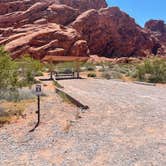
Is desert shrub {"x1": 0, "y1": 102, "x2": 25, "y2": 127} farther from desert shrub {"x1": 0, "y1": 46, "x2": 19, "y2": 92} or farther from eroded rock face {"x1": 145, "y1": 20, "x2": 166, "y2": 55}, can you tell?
eroded rock face {"x1": 145, "y1": 20, "x2": 166, "y2": 55}

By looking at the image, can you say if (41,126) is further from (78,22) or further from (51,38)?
(78,22)

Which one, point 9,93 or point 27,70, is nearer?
point 9,93

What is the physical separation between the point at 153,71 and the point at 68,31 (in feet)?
106

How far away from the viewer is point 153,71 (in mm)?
29812

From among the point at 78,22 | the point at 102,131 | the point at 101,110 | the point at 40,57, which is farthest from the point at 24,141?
the point at 78,22

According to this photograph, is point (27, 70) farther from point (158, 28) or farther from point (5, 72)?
point (158, 28)

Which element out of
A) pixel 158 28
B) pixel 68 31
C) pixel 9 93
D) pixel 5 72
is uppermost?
pixel 158 28

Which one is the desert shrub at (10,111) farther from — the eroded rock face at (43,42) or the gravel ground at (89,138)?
the eroded rock face at (43,42)

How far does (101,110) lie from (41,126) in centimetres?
337

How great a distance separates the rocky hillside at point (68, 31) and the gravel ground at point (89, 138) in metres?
41.9

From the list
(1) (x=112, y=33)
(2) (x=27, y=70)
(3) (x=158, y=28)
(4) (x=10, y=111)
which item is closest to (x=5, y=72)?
(4) (x=10, y=111)

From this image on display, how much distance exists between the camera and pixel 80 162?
6.95 m

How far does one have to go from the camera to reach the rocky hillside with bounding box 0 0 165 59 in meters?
55.1

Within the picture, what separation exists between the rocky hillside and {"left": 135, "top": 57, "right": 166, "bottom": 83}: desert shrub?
82.6 ft
